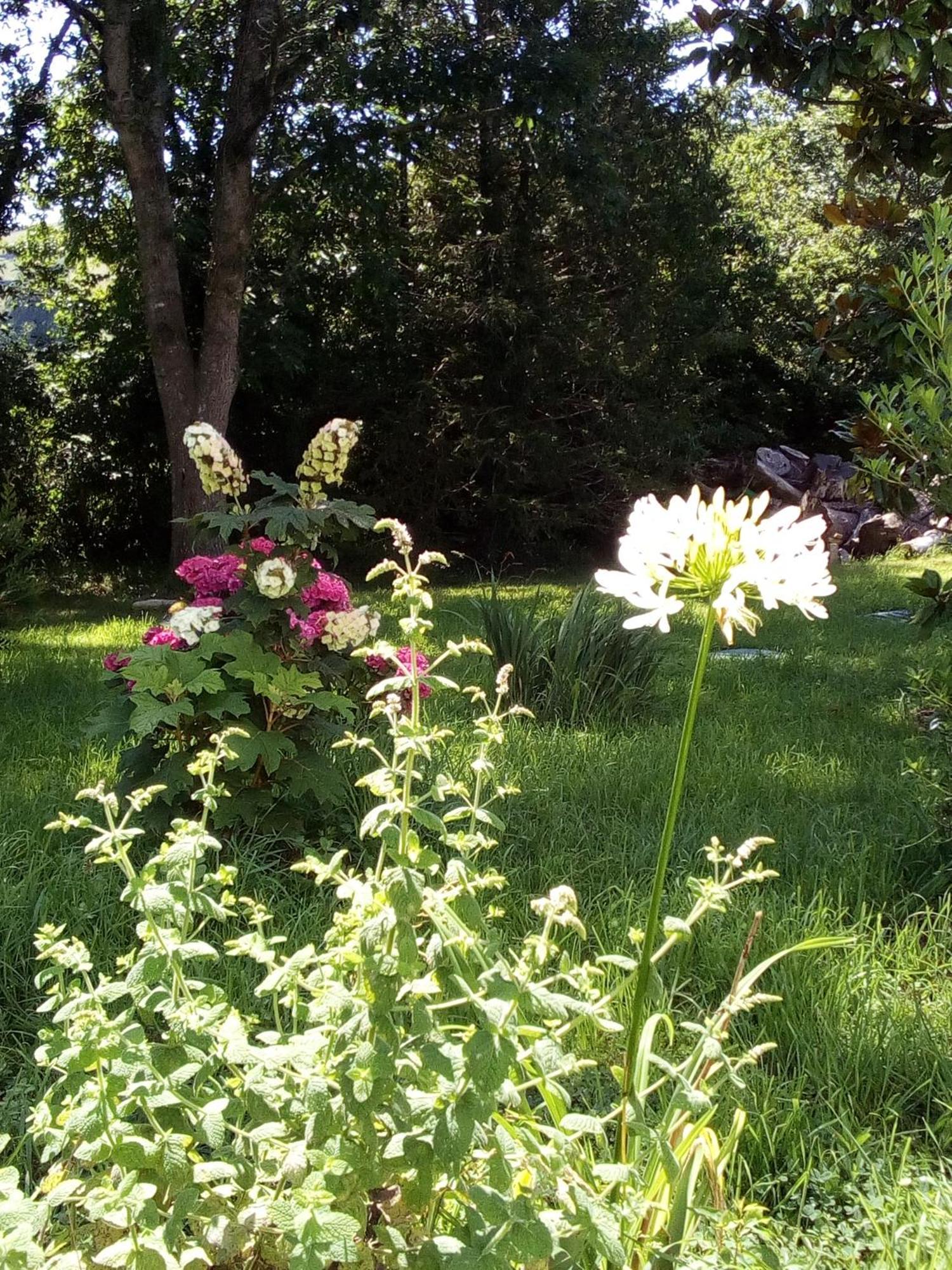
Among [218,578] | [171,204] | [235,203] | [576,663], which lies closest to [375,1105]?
[218,578]

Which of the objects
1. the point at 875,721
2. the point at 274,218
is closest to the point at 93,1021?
the point at 875,721

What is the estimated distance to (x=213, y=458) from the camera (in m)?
2.54

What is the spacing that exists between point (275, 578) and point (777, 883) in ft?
4.75

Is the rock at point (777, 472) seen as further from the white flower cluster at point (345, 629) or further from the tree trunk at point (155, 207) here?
the white flower cluster at point (345, 629)

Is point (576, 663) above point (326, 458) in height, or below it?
below

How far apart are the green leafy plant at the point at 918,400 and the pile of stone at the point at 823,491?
25.1 ft

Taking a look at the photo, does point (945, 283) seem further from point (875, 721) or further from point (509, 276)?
point (509, 276)

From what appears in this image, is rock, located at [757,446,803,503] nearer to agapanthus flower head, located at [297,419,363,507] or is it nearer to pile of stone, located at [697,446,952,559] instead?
pile of stone, located at [697,446,952,559]

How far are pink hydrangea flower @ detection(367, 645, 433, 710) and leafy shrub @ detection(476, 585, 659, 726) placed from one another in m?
0.50

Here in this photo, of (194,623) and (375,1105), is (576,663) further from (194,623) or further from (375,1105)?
(375,1105)

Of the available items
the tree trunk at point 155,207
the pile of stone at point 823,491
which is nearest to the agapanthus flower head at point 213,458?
the tree trunk at point 155,207

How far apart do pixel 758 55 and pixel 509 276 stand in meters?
7.82

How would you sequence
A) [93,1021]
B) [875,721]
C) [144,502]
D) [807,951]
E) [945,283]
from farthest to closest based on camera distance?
[144,502], [875,721], [945,283], [807,951], [93,1021]

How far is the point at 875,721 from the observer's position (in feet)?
13.0
